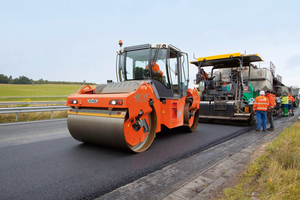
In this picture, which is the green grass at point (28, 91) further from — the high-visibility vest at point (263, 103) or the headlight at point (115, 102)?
the high-visibility vest at point (263, 103)

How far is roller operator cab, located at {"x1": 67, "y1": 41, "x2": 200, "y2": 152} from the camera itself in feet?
12.2

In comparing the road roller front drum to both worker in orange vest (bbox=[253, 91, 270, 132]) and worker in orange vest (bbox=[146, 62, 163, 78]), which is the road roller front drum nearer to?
worker in orange vest (bbox=[146, 62, 163, 78])

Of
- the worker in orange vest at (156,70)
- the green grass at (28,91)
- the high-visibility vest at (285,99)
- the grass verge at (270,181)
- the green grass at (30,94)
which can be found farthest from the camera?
the green grass at (28,91)

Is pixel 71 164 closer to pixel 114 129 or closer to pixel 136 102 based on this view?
pixel 114 129

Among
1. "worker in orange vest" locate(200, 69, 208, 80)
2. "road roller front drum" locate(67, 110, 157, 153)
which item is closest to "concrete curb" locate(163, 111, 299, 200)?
"road roller front drum" locate(67, 110, 157, 153)

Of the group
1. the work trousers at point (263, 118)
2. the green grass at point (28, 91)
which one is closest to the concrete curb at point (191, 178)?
the work trousers at point (263, 118)

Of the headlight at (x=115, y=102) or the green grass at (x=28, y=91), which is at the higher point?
the green grass at (x=28, y=91)

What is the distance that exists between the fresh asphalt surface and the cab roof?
4.51 metres

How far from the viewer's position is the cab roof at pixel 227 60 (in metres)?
8.42

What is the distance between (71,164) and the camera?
11.1 feet

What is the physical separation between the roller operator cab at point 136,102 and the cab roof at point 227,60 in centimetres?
353

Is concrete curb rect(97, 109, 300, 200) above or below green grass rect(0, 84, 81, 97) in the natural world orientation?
below

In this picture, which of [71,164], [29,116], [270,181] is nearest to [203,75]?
[270,181]

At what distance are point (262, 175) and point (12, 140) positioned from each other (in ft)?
17.2
